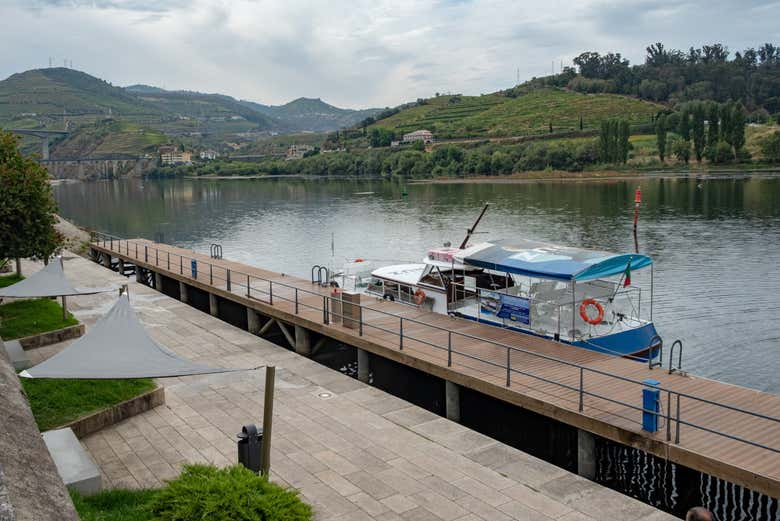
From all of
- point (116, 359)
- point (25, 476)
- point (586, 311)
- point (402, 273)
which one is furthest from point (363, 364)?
point (25, 476)

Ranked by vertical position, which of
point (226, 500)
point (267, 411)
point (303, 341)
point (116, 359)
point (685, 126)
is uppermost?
point (685, 126)

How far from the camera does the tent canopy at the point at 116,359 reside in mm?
9648

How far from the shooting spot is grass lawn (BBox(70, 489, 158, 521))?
7.87 meters

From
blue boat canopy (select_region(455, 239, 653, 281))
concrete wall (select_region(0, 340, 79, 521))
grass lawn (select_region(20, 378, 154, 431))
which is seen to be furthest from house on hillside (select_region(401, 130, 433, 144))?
concrete wall (select_region(0, 340, 79, 521))

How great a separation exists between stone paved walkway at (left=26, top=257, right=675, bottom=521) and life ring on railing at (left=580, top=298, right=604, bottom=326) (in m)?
6.01

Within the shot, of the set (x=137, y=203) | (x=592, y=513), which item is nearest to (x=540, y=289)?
(x=592, y=513)

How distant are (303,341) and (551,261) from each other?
327 inches

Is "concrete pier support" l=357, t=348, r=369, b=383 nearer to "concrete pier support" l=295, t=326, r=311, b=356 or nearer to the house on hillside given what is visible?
"concrete pier support" l=295, t=326, r=311, b=356

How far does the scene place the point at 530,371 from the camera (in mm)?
14938

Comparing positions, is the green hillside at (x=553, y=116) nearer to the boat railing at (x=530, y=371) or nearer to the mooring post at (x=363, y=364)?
the boat railing at (x=530, y=371)

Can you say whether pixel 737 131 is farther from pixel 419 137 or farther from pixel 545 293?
pixel 545 293

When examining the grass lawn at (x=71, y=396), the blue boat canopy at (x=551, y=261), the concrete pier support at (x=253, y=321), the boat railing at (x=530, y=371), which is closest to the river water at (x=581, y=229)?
the blue boat canopy at (x=551, y=261)

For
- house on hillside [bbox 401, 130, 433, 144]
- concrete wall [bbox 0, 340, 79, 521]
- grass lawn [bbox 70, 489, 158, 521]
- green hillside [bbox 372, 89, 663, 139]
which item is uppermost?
green hillside [bbox 372, 89, 663, 139]

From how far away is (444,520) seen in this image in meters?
8.92
